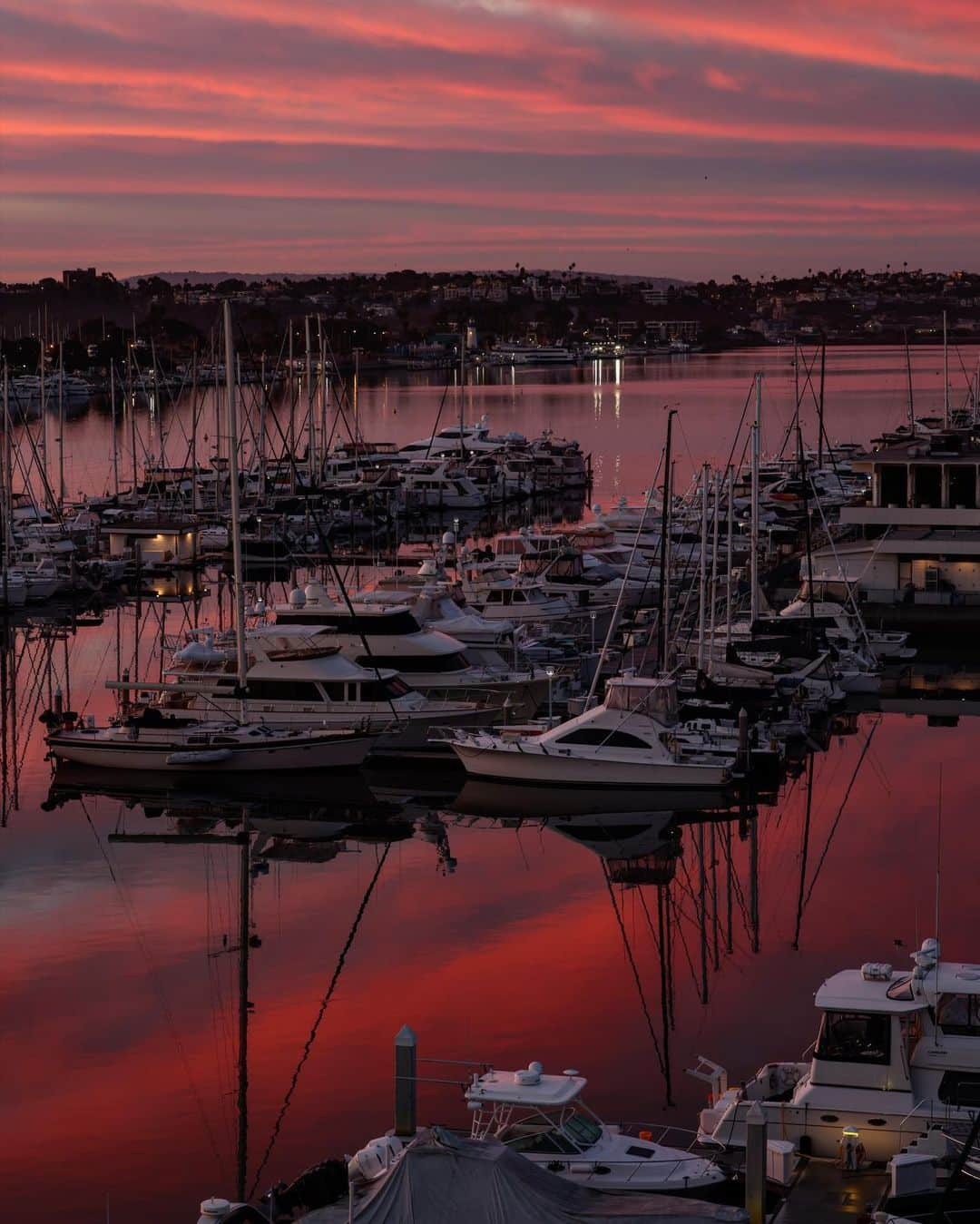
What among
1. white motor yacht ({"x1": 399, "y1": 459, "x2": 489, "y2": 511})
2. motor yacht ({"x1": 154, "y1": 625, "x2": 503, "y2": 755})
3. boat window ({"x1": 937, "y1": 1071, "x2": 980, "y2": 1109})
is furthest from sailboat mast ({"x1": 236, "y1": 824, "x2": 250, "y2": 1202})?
white motor yacht ({"x1": 399, "y1": 459, "x2": 489, "y2": 511})

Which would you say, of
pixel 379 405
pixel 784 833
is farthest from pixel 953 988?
pixel 379 405

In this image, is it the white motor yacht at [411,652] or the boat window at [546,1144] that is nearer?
the boat window at [546,1144]

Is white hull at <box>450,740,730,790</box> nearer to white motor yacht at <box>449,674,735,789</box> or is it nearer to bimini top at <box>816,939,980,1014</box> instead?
white motor yacht at <box>449,674,735,789</box>

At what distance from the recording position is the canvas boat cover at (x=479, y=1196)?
1098 cm

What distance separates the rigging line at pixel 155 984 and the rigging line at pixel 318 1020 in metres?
0.36

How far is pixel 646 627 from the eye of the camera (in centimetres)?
3497

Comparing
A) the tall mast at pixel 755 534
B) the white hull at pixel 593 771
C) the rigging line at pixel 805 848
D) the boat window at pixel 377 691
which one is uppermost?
the tall mast at pixel 755 534

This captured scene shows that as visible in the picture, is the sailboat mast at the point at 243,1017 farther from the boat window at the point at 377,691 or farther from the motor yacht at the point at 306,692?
the boat window at the point at 377,691

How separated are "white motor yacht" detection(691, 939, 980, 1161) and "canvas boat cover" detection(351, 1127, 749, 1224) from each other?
2135mm

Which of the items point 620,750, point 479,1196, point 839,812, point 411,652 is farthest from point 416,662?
point 479,1196

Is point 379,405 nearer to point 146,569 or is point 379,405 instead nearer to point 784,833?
point 146,569

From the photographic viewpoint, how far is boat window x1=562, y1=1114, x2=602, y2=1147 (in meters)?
12.6

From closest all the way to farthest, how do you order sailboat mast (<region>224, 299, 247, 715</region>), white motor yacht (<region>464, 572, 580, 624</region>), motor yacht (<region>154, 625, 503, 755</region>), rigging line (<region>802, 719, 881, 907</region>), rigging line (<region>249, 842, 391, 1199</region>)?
rigging line (<region>249, 842, 391, 1199</region>) < rigging line (<region>802, 719, 881, 907</region>) < sailboat mast (<region>224, 299, 247, 715</region>) < motor yacht (<region>154, 625, 503, 755</region>) < white motor yacht (<region>464, 572, 580, 624</region>)

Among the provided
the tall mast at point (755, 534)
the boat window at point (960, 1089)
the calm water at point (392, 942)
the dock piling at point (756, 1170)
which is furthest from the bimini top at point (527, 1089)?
the tall mast at point (755, 534)
